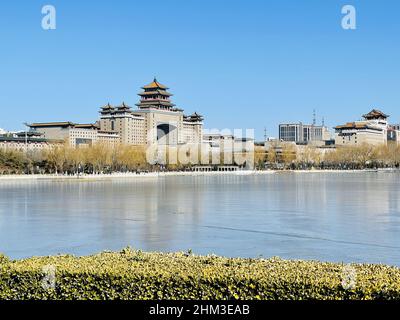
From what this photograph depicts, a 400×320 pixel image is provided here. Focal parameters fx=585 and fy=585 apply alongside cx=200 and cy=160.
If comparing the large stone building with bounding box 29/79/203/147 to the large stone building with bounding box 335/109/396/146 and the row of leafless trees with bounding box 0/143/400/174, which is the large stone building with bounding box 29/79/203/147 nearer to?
the row of leafless trees with bounding box 0/143/400/174

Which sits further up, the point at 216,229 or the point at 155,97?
the point at 155,97

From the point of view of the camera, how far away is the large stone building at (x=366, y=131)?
435 ft

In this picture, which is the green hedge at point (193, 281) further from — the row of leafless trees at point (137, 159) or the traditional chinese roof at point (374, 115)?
the traditional chinese roof at point (374, 115)

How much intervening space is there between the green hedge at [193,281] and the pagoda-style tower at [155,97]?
Answer: 106030 mm

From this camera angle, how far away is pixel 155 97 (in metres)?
113

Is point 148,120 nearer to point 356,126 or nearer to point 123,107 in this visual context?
point 123,107

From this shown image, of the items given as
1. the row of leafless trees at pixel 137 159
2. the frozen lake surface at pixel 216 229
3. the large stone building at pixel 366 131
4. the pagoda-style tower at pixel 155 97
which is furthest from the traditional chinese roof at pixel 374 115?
the frozen lake surface at pixel 216 229

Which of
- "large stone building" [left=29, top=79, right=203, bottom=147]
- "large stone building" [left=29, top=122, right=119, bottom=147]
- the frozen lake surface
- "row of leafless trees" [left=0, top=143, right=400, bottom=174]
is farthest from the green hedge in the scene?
"large stone building" [left=29, top=79, right=203, bottom=147]

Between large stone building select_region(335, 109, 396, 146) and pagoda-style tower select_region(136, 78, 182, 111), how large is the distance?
42.6 m

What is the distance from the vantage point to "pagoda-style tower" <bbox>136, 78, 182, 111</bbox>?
112375 millimetres

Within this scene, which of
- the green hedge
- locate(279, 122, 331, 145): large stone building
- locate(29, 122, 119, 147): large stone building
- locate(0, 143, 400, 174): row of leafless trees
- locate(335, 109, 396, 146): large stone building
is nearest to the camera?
the green hedge

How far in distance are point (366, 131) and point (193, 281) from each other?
436ft

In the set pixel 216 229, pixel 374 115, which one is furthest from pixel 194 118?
pixel 216 229
